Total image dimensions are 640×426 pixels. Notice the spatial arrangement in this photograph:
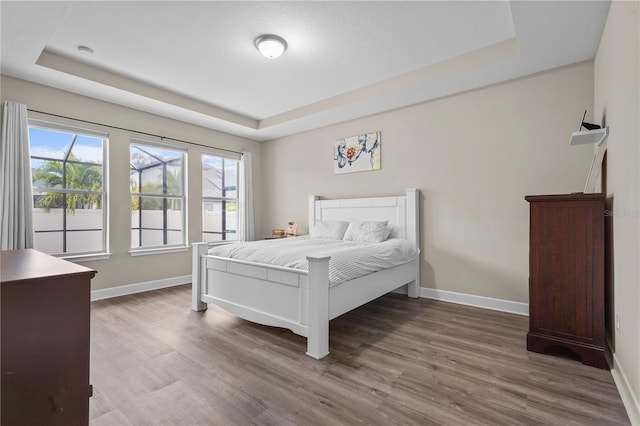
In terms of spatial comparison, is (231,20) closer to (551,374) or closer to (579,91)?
(579,91)

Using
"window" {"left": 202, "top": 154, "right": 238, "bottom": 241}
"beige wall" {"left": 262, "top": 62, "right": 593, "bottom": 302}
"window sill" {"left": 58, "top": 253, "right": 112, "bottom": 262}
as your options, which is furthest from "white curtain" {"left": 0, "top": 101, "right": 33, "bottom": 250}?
"beige wall" {"left": 262, "top": 62, "right": 593, "bottom": 302}

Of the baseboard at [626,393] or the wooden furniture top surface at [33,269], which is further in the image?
the baseboard at [626,393]

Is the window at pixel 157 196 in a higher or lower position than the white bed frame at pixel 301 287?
higher

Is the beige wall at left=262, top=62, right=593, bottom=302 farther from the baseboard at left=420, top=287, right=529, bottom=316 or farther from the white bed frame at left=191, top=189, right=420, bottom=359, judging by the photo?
the white bed frame at left=191, top=189, right=420, bottom=359

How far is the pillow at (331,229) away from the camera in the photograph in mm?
4191

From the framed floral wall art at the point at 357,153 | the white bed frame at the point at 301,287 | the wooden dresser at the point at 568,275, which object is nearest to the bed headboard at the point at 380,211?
the white bed frame at the point at 301,287

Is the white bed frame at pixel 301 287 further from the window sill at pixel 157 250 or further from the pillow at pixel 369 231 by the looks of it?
the window sill at pixel 157 250

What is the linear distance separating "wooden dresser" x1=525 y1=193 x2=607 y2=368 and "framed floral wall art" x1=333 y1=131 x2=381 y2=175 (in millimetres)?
2280

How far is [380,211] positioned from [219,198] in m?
2.83

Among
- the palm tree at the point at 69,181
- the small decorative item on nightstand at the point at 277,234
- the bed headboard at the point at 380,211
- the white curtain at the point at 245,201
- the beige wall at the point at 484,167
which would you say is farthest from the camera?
the white curtain at the point at 245,201

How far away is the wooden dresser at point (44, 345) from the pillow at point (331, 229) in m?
3.21

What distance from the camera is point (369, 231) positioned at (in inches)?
150

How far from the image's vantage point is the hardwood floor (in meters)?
1.60

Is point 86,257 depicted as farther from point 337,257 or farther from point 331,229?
point 337,257
